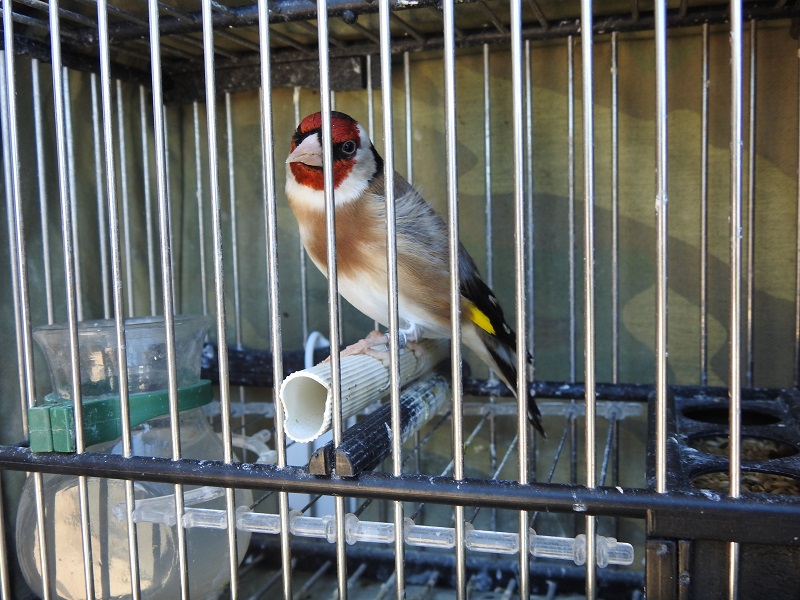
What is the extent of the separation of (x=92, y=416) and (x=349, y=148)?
60 cm

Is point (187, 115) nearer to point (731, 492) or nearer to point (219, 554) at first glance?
point (219, 554)

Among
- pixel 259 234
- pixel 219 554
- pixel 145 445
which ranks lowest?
pixel 219 554

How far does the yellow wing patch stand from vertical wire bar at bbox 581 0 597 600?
514 millimetres

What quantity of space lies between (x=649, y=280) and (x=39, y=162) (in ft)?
3.78

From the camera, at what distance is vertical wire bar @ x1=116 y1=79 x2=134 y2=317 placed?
140 centimetres

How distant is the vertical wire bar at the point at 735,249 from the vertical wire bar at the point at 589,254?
120 mm

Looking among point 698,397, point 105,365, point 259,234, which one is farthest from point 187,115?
point 698,397

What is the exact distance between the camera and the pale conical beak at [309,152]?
1.06m

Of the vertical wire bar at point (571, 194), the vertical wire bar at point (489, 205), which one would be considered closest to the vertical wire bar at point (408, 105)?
the vertical wire bar at point (489, 205)

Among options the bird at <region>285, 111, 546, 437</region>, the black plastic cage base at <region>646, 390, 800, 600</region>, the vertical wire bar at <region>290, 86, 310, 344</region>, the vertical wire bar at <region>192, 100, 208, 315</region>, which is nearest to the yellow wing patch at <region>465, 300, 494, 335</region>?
the bird at <region>285, 111, 546, 437</region>

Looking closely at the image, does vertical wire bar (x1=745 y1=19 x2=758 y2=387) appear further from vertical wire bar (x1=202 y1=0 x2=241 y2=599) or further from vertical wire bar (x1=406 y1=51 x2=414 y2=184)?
vertical wire bar (x1=202 y1=0 x2=241 y2=599)

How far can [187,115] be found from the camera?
1.57 metres

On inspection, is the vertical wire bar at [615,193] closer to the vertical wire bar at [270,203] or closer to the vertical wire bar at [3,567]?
the vertical wire bar at [270,203]

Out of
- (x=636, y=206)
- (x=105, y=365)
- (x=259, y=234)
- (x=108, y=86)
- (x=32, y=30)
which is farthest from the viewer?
(x=259, y=234)
